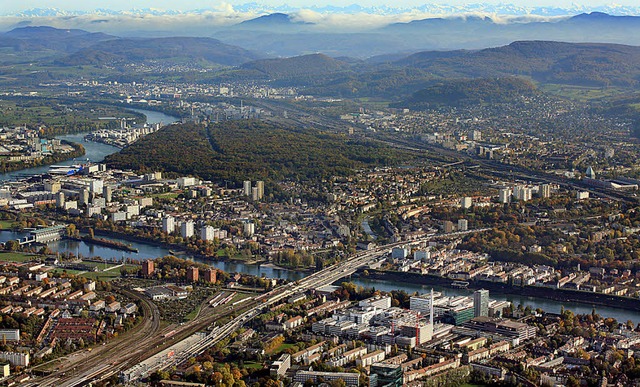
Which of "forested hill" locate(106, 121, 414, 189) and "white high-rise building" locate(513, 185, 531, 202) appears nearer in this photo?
"white high-rise building" locate(513, 185, 531, 202)

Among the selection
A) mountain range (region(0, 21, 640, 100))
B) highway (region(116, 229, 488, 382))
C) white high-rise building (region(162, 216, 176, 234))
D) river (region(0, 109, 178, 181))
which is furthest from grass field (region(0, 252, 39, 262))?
mountain range (region(0, 21, 640, 100))

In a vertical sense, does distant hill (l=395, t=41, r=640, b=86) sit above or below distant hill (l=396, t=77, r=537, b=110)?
above

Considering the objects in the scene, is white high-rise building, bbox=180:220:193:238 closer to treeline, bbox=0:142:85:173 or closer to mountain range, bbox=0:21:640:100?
treeline, bbox=0:142:85:173

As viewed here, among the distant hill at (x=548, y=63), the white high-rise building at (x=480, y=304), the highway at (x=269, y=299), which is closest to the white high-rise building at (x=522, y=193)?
the highway at (x=269, y=299)

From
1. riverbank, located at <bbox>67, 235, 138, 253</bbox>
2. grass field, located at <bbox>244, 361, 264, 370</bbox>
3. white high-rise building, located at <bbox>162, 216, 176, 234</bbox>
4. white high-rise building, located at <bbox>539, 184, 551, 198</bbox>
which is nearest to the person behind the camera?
grass field, located at <bbox>244, 361, 264, 370</bbox>

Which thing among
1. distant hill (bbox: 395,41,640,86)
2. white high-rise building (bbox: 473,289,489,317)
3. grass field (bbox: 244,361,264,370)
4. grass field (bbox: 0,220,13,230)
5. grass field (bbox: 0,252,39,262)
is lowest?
grass field (bbox: 0,220,13,230)

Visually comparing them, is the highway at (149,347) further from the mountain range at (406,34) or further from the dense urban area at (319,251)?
the mountain range at (406,34)

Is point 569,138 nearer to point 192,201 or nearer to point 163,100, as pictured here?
point 192,201
